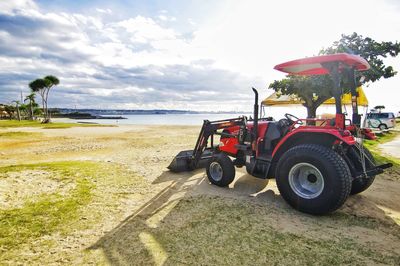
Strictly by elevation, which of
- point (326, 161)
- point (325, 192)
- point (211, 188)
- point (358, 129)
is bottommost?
point (211, 188)

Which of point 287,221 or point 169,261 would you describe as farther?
point 287,221

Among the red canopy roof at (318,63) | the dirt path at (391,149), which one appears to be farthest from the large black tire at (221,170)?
the dirt path at (391,149)

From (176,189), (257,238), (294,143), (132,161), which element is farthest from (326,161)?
(132,161)

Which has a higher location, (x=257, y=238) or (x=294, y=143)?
(x=294, y=143)

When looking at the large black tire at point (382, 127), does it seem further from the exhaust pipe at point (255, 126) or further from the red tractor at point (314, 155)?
the exhaust pipe at point (255, 126)

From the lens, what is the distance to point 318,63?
5.12 metres

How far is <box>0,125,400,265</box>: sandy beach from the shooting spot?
352 cm

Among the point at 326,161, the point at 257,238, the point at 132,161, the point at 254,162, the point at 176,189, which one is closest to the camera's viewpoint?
the point at 257,238

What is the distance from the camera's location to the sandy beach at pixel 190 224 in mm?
3523

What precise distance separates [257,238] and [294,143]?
2.29m

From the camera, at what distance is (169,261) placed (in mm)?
3385

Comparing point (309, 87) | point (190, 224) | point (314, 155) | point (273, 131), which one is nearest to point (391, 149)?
point (309, 87)

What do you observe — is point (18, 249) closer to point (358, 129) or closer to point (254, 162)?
point (254, 162)

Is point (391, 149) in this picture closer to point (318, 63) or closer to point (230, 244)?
point (318, 63)
